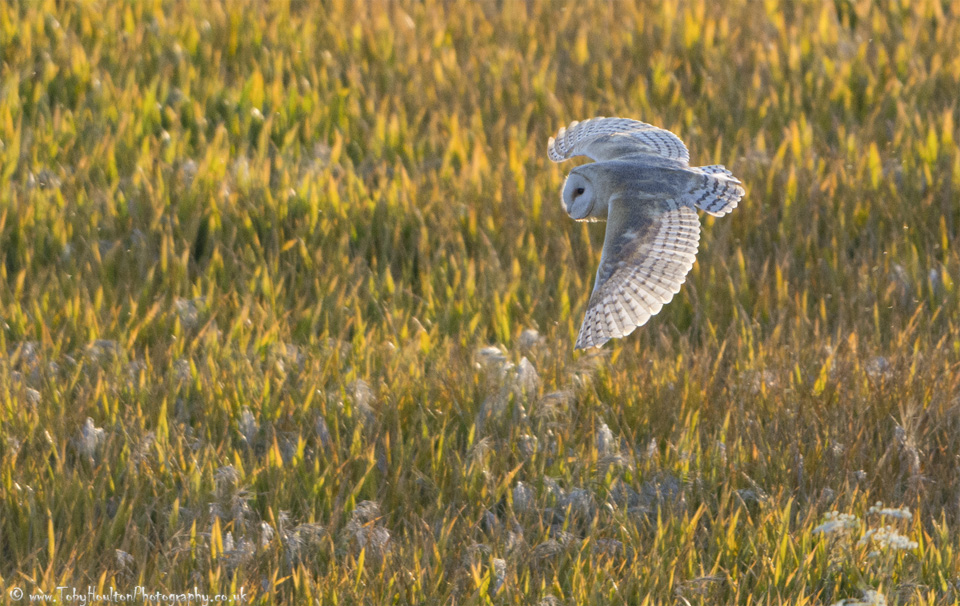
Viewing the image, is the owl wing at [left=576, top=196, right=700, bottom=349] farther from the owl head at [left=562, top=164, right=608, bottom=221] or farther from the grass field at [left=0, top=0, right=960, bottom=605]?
the grass field at [left=0, top=0, right=960, bottom=605]

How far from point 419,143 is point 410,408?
7.42 ft

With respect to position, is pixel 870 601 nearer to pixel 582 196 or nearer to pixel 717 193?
pixel 717 193

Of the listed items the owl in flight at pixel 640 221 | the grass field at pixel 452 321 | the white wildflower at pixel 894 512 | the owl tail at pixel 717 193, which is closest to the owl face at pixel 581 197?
the owl in flight at pixel 640 221

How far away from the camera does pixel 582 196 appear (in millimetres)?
3609

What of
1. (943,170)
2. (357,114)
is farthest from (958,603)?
(357,114)

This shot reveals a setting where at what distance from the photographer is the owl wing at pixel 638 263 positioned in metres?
3.18

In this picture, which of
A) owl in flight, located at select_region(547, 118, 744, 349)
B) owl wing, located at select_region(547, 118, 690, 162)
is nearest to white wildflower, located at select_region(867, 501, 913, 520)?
owl in flight, located at select_region(547, 118, 744, 349)

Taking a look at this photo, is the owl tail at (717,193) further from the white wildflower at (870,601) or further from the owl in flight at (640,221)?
the white wildflower at (870,601)

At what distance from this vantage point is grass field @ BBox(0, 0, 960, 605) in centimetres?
327

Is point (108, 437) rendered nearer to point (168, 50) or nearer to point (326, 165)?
point (326, 165)

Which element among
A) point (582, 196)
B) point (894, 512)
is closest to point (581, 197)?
point (582, 196)

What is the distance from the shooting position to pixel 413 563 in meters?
3.19

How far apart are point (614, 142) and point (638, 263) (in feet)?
3.12

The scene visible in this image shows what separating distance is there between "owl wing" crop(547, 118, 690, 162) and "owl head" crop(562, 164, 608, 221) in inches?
14.5
